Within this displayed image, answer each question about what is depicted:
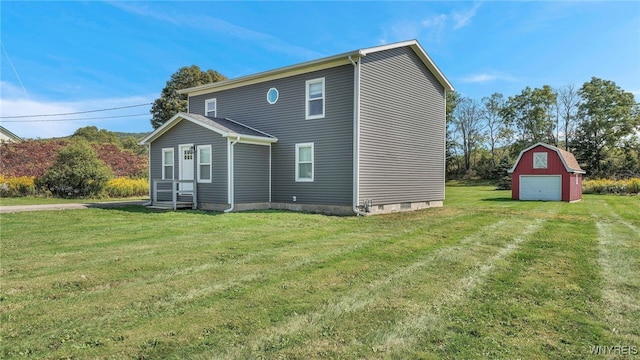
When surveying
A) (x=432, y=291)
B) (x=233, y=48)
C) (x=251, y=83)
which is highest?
(x=233, y=48)

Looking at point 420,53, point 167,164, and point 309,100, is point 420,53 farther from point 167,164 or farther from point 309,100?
point 167,164

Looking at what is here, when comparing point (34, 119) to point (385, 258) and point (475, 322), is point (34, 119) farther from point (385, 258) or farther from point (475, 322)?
point (475, 322)

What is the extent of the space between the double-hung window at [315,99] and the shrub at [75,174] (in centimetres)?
1145

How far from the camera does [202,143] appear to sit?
1334cm

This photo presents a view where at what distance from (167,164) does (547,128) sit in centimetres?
4712

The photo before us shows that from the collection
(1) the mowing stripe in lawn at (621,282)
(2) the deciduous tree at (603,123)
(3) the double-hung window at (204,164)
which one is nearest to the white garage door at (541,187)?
(1) the mowing stripe in lawn at (621,282)

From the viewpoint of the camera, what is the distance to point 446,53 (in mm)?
20953

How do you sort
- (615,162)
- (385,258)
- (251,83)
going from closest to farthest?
(385,258), (251,83), (615,162)

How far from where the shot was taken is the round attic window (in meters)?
13.9

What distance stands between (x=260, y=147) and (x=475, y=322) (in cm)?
1126

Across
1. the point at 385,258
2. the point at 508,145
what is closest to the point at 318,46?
the point at 385,258

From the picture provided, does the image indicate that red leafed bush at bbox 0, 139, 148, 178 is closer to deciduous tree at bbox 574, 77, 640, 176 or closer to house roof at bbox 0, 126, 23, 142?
house roof at bbox 0, 126, 23, 142

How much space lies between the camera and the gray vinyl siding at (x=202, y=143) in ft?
41.8
